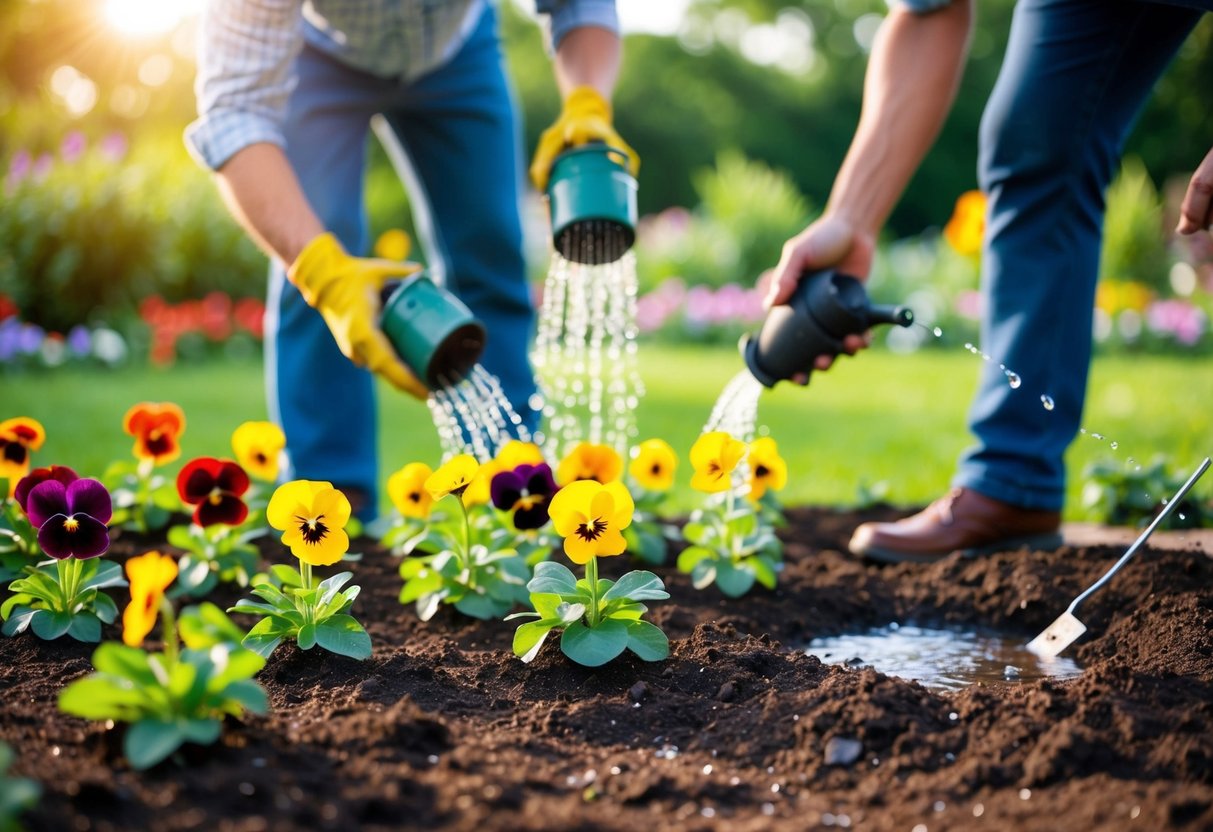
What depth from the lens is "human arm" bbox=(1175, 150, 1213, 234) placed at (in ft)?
6.20

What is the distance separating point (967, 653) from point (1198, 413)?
2.84 meters

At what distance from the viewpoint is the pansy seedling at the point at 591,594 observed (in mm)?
1701

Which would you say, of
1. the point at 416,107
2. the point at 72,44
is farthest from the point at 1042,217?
the point at 72,44

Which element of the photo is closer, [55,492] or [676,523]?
[55,492]

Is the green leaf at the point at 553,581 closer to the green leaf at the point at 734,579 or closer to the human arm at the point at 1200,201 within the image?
the green leaf at the point at 734,579

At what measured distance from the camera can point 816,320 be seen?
2244mm

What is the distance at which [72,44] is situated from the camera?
14977 millimetres

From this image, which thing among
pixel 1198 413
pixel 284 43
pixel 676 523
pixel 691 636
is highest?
pixel 284 43

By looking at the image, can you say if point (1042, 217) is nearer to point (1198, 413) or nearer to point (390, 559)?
point (390, 559)

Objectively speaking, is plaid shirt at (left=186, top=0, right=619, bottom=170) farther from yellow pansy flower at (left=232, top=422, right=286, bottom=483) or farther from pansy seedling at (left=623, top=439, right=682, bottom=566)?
pansy seedling at (left=623, top=439, right=682, bottom=566)

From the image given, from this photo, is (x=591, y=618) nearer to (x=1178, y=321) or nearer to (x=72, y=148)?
(x=72, y=148)

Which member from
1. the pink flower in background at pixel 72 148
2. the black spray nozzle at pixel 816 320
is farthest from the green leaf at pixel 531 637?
the pink flower in background at pixel 72 148

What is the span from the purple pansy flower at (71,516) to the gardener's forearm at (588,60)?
1492 mm

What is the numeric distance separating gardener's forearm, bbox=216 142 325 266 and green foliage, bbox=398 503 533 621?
2.12 ft
